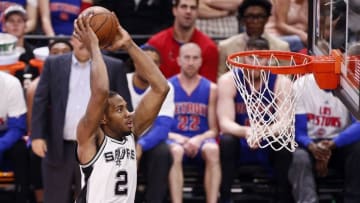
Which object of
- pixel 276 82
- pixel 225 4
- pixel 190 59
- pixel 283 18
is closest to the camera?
pixel 276 82

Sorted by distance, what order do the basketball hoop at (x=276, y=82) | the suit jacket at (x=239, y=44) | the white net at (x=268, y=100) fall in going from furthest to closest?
the suit jacket at (x=239, y=44), the white net at (x=268, y=100), the basketball hoop at (x=276, y=82)

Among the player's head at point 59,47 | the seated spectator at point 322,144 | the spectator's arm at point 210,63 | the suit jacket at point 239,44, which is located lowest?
the seated spectator at point 322,144

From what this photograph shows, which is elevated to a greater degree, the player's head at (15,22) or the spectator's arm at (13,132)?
the player's head at (15,22)

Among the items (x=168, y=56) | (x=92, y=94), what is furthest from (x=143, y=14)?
(x=92, y=94)

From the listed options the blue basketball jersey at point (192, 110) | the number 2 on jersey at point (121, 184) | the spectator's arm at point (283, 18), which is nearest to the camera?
the number 2 on jersey at point (121, 184)

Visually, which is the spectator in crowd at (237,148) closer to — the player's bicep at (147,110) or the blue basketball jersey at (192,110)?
the blue basketball jersey at (192,110)

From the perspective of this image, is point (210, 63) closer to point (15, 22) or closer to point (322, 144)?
point (322, 144)

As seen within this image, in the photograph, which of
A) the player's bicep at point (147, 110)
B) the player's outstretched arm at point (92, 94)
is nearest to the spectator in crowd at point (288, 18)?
the player's bicep at point (147, 110)

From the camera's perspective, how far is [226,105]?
8875 mm

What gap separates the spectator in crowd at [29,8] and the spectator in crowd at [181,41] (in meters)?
1.38

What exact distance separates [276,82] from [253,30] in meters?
1.22

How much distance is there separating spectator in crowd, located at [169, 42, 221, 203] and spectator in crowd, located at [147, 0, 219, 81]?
11.6 inches

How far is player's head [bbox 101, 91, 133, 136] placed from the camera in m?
6.64

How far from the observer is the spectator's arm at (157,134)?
8656 millimetres
